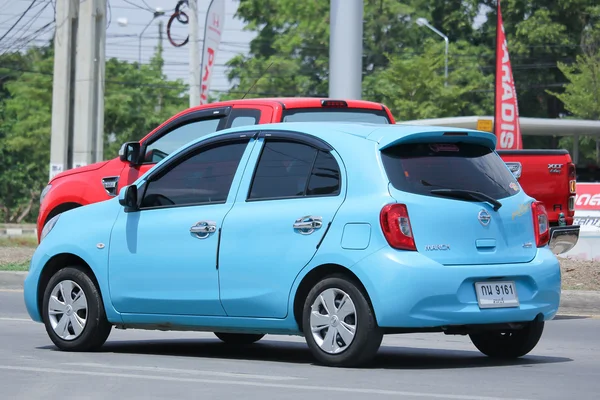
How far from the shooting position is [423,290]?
26.0 feet

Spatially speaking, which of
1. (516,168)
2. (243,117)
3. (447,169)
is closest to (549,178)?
(516,168)

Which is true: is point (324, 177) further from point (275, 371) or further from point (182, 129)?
point (182, 129)

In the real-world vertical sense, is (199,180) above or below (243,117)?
below

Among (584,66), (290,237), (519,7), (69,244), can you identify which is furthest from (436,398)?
(519,7)

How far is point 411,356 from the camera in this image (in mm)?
9367

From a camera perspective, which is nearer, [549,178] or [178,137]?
[178,137]

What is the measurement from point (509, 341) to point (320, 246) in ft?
5.84

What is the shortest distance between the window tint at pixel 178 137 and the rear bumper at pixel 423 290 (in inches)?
201

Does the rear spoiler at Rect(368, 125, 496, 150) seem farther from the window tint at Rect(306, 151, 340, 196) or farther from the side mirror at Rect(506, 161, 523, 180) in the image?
the side mirror at Rect(506, 161, 523, 180)

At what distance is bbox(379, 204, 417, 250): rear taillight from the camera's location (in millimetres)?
7949

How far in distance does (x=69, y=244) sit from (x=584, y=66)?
45.7 metres

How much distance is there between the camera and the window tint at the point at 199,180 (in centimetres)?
900

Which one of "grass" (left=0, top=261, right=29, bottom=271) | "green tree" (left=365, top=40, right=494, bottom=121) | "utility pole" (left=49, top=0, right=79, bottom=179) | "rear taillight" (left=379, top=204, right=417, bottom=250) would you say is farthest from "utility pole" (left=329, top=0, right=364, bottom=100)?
"green tree" (left=365, top=40, right=494, bottom=121)

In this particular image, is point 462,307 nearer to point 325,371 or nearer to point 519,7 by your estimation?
point 325,371
